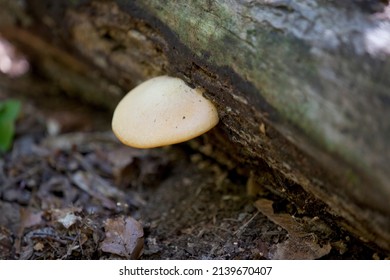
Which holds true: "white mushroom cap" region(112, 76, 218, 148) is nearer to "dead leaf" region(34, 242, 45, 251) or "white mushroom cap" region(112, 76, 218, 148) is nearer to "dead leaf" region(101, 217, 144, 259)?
"dead leaf" region(101, 217, 144, 259)

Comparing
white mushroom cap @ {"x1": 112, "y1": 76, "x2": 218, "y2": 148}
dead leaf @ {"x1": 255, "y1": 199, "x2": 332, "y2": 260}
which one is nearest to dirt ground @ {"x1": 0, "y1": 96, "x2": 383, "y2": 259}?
dead leaf @ {"x1": 255, "y1": 199, "x2": 332, "y2": 260}

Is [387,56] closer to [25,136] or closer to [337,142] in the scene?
[337,142]

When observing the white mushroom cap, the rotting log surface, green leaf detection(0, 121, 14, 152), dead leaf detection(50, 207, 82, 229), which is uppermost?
the rotting log surface

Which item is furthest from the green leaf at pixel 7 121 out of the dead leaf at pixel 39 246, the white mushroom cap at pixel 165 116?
the white mushroom cap at pixel 165 116

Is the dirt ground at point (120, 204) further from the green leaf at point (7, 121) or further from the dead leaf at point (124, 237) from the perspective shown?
the green leaf at point (7, 121)

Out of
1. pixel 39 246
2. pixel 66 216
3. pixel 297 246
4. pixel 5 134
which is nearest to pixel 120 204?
pixel 66 216
